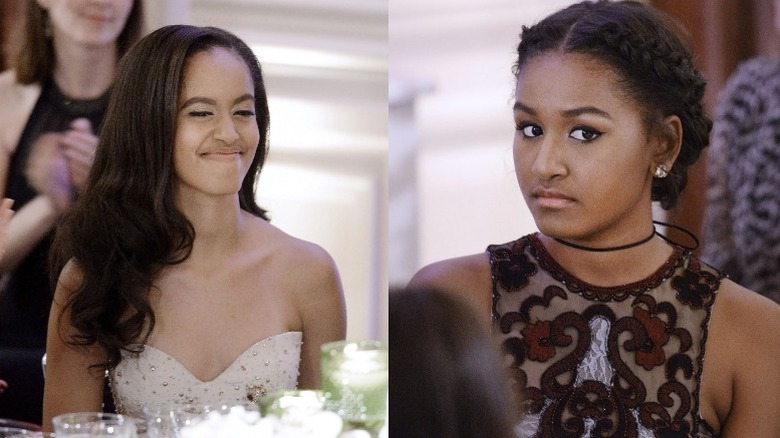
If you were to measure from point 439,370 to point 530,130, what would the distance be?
60 centimetres

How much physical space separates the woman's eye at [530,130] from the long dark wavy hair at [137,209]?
66cm

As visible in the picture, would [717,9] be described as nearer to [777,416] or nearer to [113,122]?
[777,416]

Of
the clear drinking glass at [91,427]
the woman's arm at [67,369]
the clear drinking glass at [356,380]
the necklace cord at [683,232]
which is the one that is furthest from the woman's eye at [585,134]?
the woman's arm at [67,369]

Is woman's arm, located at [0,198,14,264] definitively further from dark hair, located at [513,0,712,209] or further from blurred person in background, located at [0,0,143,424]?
dark hair, located at [513,0,712,209]

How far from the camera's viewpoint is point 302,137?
2609 millimetres

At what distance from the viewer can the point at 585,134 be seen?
2.32 m

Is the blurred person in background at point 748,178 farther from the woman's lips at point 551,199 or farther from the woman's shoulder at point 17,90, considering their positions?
the woman's shoulder at point 17,90

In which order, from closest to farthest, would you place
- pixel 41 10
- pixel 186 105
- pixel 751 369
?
pixel 751 369
pixel 186 105
pixel 41 10

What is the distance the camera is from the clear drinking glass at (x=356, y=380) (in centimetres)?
235

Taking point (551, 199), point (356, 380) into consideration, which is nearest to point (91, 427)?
point (356, 380)

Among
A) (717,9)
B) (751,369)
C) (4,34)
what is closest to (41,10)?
(4,34)

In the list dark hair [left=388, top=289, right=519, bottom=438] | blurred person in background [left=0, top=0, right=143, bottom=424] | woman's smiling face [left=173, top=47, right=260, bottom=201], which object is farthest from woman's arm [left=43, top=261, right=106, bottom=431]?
dark hair [left=388, top=289, right=519, bottom=438]

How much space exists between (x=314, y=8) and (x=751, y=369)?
4.24ft

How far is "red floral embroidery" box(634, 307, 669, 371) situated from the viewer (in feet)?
7.56
